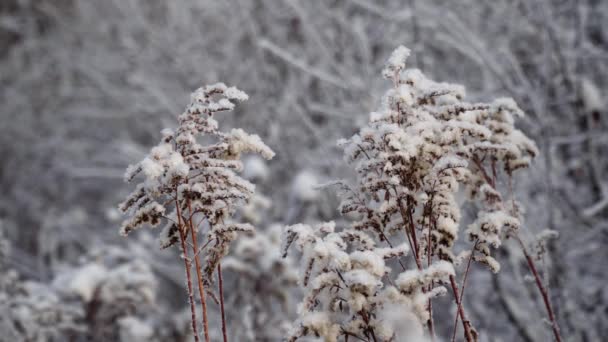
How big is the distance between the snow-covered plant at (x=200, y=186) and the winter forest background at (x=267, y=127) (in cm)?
125

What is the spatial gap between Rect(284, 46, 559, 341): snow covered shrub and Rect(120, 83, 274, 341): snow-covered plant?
0.84ft

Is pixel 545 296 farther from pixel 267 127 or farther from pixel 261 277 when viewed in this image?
pixel 267 127

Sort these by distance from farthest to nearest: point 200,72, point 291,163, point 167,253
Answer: point 167,253, point 200,72, point 291,163

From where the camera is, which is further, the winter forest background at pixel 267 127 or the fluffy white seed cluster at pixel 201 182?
the winter forest background at pixel 267 127

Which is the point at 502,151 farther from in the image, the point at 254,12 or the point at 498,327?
the point at 254,12

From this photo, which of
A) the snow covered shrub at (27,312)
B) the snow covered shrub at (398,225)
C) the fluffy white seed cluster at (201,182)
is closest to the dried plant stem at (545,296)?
the snow covered shrub at (398,225)

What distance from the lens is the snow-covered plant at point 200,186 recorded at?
174cm

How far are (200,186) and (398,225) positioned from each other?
2.24ft

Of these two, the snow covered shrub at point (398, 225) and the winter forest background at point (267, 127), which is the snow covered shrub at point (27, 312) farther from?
the snow covered shrub at point (398, 225)

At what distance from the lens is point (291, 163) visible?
5879 mm

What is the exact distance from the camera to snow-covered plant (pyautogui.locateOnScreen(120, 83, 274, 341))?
1.74m

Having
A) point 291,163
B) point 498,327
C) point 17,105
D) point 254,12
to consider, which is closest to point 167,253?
point 291,163

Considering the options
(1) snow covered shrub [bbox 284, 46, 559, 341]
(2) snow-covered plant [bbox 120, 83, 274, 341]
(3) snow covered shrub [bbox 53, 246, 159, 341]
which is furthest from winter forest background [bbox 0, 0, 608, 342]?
(2) snow-covered plant [bbox 120, 83, 274, 341]

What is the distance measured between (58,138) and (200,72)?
4.53 meters
